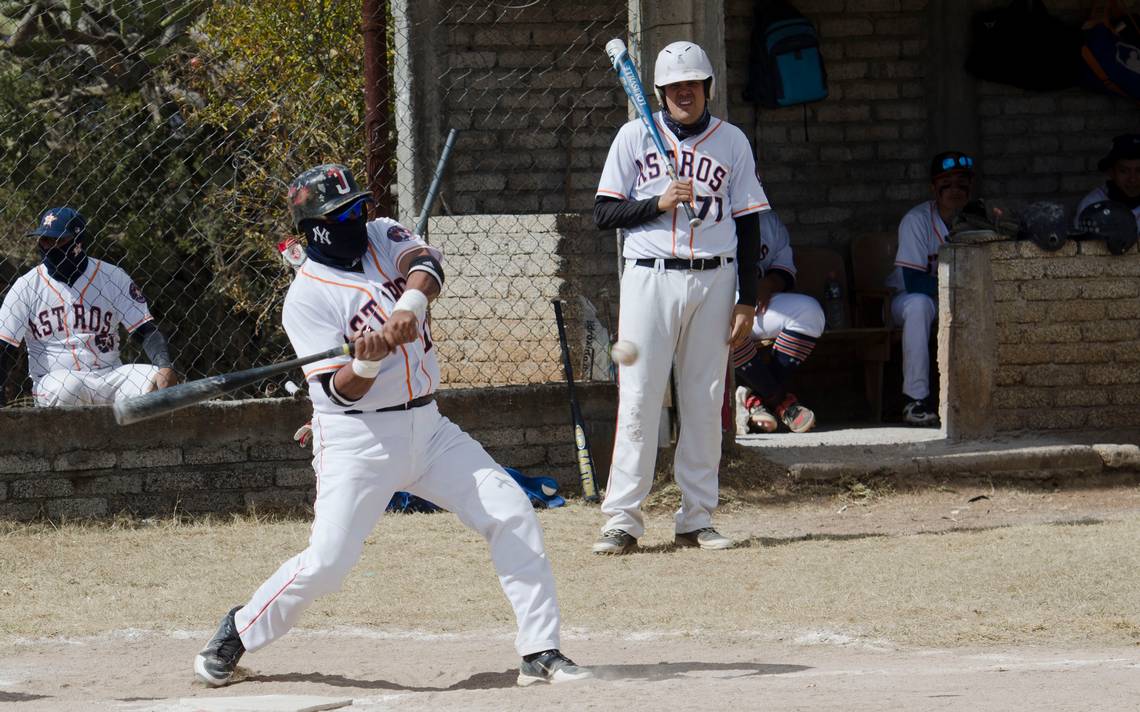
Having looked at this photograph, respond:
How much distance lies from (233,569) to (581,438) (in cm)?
199

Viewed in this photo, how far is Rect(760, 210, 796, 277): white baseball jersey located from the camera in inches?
392

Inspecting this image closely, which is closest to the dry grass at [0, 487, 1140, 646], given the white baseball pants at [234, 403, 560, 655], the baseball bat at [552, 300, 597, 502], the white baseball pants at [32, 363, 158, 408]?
the baseball bat at [552, 300, 597, 502]

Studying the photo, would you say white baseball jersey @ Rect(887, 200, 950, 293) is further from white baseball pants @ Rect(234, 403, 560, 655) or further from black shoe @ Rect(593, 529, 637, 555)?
white baseball pants @ Rect(234, 403, 560, 655)

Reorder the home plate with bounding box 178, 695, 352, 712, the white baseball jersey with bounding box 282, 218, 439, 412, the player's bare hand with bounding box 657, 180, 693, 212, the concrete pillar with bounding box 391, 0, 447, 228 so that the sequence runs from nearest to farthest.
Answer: the home plate with bounding box 178, 695, 352, 712
the white baseball jersey with bounding box 282, 218, 439, 412
the player's bare hand with bounding box 657, 180, 693, 212
the concrete pillar with bounding box 391, 0, 447, 228

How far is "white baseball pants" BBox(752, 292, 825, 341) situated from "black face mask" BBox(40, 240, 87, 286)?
385cm

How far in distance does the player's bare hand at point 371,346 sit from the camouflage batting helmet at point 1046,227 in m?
5.29

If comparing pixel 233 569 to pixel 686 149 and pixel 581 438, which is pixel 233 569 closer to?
pixel 581 438

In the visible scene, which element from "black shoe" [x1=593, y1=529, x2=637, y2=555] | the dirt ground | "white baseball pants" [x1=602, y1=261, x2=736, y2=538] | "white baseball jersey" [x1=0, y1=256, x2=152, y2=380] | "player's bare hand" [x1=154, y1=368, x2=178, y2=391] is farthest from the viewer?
"white baseball jersey" [x1=0, y1=256, x2=152, y2=380]

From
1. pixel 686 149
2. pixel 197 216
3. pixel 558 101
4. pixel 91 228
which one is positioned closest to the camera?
pixel 686 149

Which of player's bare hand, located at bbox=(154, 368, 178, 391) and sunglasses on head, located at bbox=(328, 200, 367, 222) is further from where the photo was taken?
player's bare hand, located at bbox=(154, 368, 178, 391)

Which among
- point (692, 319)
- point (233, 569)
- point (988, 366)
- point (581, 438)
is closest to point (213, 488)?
point (233, 569)

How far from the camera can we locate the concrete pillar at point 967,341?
879 cm

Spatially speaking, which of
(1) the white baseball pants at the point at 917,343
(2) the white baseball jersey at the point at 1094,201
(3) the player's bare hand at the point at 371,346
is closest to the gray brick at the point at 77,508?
(3) the player's bare hand at the point at 371,346

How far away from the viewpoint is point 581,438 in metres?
8.17
